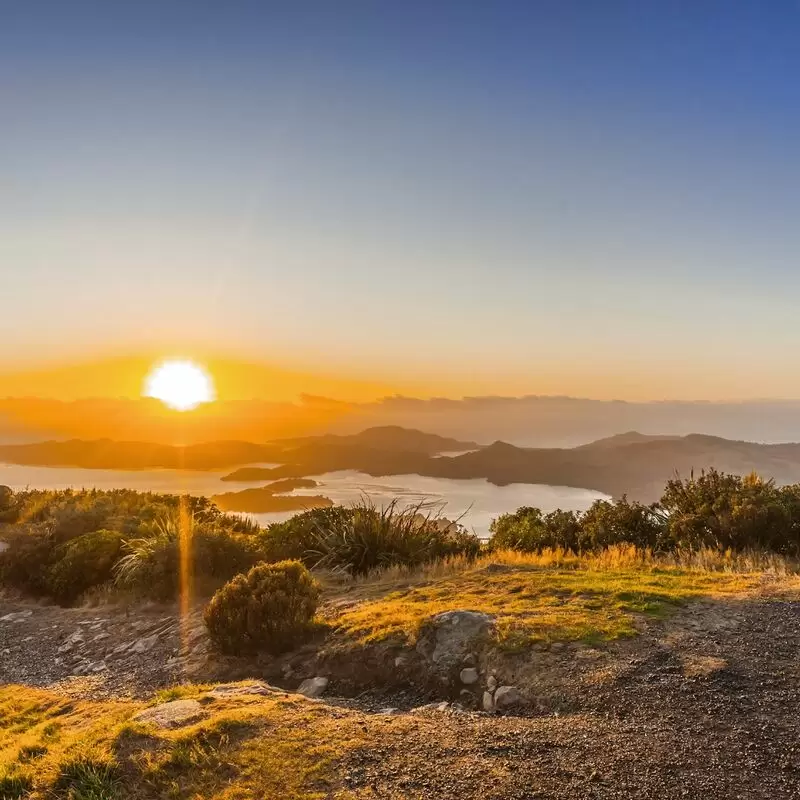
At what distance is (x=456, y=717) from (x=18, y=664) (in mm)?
8329

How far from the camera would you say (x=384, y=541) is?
1580 cm

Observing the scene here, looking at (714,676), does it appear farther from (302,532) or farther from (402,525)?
(302,532)

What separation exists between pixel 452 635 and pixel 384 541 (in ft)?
24.1

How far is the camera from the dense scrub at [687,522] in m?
14.7

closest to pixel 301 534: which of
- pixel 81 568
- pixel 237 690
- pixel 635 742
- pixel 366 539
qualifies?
pixel 366 539

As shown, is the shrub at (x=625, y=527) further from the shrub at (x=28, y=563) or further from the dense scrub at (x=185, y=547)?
the shrub at (x=28, y=563)

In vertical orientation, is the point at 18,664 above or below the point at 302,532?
below

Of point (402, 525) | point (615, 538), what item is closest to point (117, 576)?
point (402, 525)

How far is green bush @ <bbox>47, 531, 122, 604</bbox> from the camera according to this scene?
596 inches

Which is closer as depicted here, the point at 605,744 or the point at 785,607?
the point at 605,744

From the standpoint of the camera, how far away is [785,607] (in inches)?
350

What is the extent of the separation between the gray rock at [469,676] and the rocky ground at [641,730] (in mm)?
609

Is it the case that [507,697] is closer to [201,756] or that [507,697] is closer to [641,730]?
[641,730]

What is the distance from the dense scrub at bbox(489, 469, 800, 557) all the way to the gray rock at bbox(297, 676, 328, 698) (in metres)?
8.45
